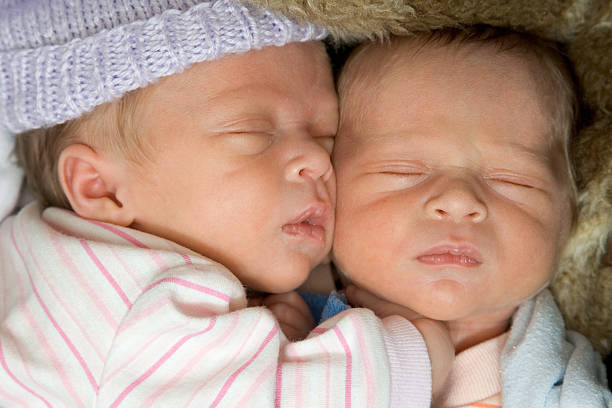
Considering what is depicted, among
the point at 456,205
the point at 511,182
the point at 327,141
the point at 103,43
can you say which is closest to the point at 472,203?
the point at 456,205

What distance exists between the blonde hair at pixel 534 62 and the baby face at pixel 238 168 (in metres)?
0.27

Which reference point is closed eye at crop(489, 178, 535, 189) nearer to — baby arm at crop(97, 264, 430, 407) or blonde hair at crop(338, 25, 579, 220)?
blonde hair at crop(338, 25, 579, 220)

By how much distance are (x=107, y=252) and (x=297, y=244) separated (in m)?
0.45

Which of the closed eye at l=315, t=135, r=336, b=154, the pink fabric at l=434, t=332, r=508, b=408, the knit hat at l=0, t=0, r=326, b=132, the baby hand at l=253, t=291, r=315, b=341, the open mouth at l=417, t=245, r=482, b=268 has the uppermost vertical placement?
the knit hat at l=0, t=0, r=326, b=132

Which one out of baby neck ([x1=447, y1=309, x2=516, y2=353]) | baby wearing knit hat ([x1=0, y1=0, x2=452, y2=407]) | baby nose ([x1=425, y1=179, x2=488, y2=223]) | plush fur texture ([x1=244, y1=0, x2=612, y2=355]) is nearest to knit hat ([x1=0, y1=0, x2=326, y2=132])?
baby wearing knit hat ([x1=0, y1=0, x2=452, y2=407])

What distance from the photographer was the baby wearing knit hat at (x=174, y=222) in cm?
138

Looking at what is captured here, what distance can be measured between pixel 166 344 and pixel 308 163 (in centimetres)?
54

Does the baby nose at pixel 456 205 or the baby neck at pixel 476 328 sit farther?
the baby neck at pixel 476 328

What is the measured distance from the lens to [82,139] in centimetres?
163

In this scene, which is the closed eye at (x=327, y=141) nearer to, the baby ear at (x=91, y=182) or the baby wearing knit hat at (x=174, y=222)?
the baby wearing knit hat at (x=174, y=222)

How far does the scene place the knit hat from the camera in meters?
1.48

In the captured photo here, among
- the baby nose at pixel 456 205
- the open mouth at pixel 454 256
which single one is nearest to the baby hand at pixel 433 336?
the open mouth at pixel 454 256

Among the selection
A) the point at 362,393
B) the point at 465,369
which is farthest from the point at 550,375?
the point at 362,393

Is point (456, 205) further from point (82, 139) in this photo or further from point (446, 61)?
point (82, 139)
